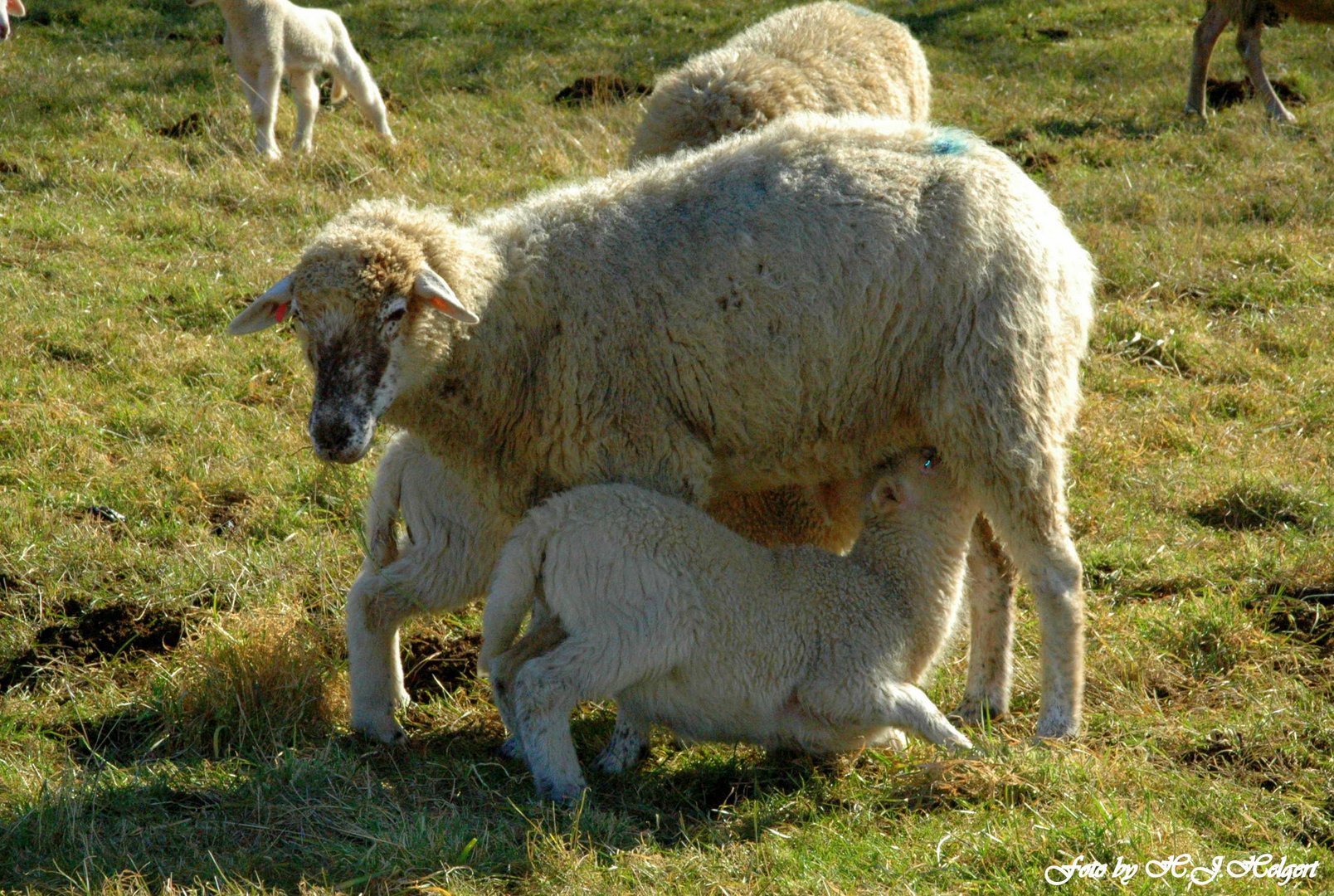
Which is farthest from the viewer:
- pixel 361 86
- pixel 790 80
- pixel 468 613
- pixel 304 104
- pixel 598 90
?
pixel 598 90

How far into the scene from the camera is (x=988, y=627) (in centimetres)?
452

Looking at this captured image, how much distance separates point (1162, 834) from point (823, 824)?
2.66 feet

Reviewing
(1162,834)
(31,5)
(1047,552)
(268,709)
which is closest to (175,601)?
(268,709)

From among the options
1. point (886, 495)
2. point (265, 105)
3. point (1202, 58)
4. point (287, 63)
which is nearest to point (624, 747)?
point (886, 495)

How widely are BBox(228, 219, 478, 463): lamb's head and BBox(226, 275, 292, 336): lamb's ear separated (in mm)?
11

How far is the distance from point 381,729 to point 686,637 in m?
1.04

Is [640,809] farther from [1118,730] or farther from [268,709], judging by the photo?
[1118,730]

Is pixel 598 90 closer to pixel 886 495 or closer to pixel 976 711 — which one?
pixel 886 495

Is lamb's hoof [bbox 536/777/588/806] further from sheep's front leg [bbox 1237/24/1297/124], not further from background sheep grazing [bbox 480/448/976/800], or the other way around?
sheep's front leg [bbox 1237/24/1297/124]

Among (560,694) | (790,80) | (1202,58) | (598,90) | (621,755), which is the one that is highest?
(790,80)

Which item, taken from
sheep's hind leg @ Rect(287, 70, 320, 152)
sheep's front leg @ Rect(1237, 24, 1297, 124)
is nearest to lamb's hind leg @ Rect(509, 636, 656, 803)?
sheep's hind leg @ Rect(287, 70, 320, 152)

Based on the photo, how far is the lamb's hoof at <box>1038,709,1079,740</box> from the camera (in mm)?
4125

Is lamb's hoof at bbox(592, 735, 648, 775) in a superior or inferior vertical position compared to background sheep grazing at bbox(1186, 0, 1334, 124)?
inferior

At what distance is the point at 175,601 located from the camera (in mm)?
4672
